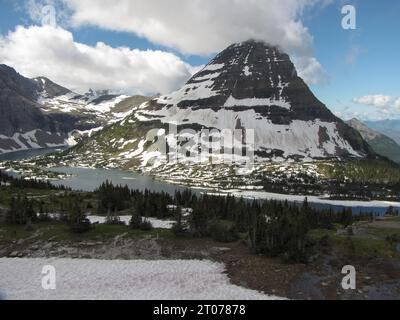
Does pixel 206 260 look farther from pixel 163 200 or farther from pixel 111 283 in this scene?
pixel 163 200

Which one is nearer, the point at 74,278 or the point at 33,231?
the point at 74,278

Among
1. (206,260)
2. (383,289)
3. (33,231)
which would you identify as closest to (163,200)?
(33,231)

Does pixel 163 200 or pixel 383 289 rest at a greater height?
pixel 163 200

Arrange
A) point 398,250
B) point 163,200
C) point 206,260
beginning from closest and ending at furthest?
point 206,260
point 398,250
point 163,200
